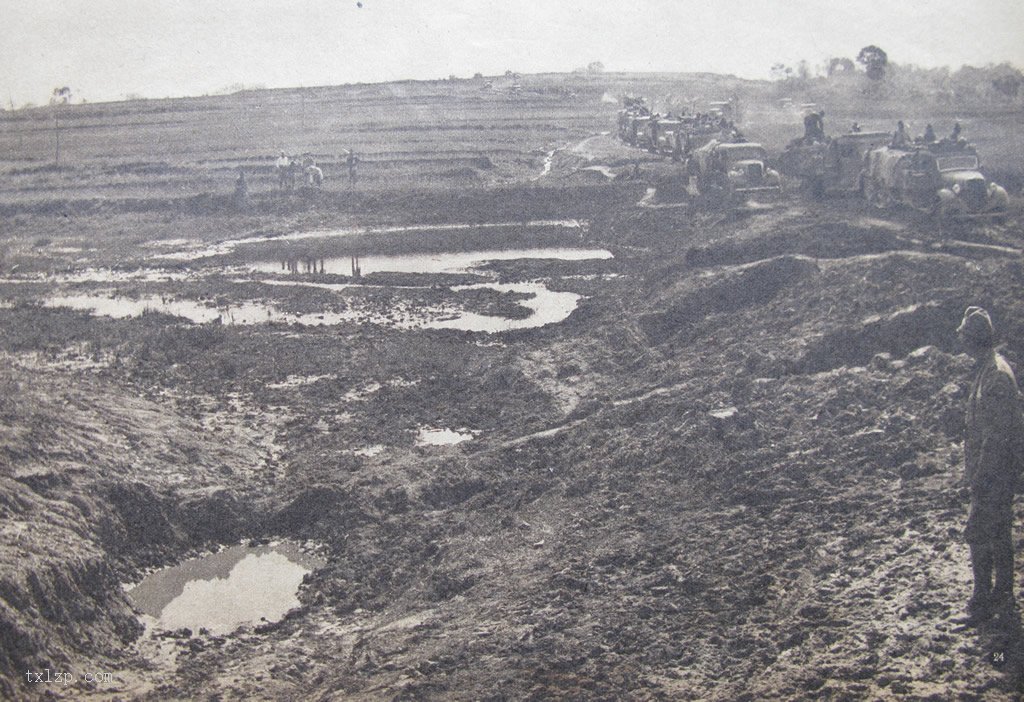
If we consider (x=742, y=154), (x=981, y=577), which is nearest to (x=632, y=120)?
(x=742, y=154)

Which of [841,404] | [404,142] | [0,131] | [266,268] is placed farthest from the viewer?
[0,131]

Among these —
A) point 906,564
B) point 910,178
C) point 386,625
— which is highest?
point 910,178

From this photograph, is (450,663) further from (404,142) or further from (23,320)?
(404,142)

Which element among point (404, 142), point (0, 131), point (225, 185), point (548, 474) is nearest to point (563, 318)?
point (548, 474)

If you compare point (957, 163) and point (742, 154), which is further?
point (742, 154)

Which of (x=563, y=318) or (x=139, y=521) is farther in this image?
(x=563, y=318)

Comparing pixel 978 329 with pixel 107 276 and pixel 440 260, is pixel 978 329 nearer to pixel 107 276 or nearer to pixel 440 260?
pixel 440 260
